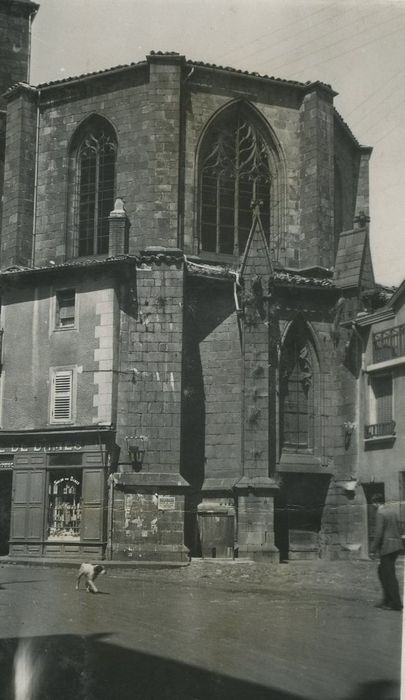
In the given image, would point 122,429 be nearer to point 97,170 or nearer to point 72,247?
point 72,247

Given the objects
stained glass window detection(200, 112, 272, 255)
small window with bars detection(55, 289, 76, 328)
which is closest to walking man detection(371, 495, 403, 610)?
small window with bars detection(55, 289, 76, 328)

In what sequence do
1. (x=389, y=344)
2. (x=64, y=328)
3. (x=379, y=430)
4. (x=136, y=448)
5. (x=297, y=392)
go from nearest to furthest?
(x=389, y=344), (x=379, y=430), (x=136, y=448), (x=64, y=328), (x=297, y=392)

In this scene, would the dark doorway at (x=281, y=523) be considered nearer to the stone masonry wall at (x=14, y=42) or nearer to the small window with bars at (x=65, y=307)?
the small window with bars at (x=65, y=307)

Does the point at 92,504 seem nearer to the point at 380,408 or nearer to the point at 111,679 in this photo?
the point at 380,408

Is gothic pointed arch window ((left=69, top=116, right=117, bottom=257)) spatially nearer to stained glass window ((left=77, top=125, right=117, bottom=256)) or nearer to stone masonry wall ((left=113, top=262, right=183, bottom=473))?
stained glass window ((left=77, top=125, right=117, bottom=256))

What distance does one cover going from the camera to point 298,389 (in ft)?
98.0

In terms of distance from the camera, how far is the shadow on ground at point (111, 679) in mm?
9016

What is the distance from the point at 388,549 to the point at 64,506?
52.6ft

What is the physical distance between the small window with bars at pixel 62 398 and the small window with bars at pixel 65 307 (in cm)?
168

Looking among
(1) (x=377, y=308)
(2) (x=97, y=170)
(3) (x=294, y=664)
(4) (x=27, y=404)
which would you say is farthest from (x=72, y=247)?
(3) (x=294, y=664)

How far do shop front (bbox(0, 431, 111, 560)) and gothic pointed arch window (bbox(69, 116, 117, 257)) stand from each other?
6.63 meters

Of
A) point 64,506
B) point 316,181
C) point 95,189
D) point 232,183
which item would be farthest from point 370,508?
point 95,189

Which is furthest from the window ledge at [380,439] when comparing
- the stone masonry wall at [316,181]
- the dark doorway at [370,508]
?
the stone masonry wall at [316,181]

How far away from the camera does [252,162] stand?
31.5 m
